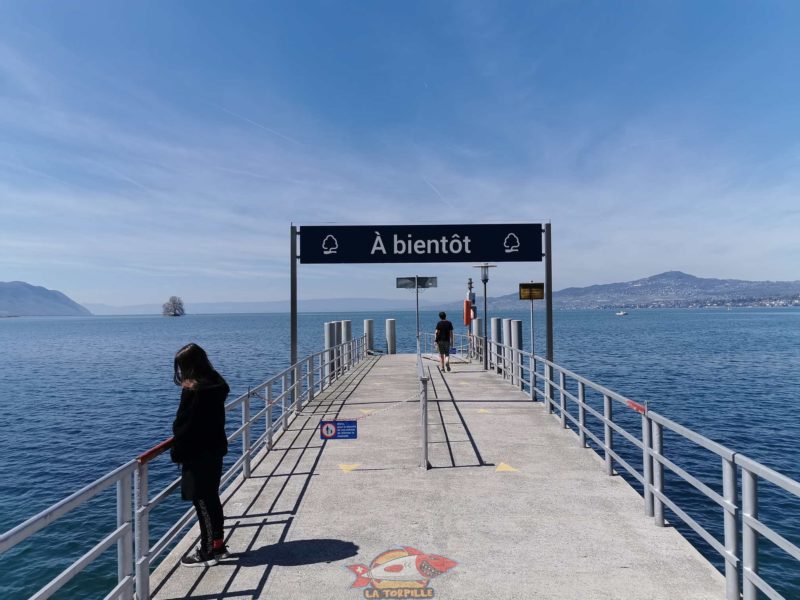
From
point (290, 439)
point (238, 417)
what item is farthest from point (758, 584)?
point (238, 417)

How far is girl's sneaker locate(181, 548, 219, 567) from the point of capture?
4695 millimetres

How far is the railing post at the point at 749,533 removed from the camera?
360 centimetres

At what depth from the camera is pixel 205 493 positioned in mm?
4680

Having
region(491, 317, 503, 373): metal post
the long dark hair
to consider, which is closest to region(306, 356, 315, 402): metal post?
region(491, 317, 503, 373): metal post

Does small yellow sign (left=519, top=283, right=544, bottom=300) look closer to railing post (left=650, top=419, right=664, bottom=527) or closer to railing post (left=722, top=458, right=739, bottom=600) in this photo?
railing post (left=650, top=419, right=664, bottom=527)

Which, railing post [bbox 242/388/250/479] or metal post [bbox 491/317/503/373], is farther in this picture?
metal post [bbox 491/317/503/373]

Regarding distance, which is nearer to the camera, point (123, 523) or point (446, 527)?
point (123, 523)

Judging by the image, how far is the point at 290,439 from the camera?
368 inches

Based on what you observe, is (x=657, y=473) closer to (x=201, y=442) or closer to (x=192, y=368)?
(x=201, y=442)

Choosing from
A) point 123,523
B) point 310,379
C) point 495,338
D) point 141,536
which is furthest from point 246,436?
point 495,338

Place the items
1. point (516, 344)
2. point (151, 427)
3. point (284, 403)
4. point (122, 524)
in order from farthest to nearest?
point (151, 427) → point (516, 344) → point (284, 403) → point (122, 524)

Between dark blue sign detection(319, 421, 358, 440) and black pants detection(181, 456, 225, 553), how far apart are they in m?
A: 2.84

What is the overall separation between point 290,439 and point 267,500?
305 cm

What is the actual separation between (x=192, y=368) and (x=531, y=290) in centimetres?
1005
